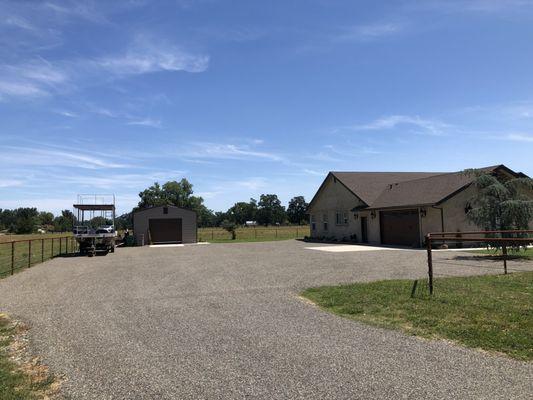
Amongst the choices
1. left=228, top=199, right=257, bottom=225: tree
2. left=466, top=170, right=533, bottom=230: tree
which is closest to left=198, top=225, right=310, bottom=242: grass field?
Answer: left=466, top=170, right=533, bottom=230: tree

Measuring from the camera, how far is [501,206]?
727 inches

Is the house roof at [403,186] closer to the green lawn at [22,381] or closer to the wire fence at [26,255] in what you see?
the wire fence at [26,255]

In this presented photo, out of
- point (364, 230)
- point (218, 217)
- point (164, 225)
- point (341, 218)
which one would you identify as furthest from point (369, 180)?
point (218, 217)

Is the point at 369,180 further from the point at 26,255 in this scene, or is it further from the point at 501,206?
the point at 26,255

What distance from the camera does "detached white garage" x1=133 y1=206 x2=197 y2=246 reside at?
3731cm

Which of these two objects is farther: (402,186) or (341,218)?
(341,218)

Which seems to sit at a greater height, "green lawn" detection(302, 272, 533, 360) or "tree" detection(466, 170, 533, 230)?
"tree" detection(466, 170, 533, 230)

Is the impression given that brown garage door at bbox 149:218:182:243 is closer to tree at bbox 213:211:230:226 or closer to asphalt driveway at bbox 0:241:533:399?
asphalt driveway at bbox 0:241:533:399

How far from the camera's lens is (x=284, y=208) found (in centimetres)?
14850

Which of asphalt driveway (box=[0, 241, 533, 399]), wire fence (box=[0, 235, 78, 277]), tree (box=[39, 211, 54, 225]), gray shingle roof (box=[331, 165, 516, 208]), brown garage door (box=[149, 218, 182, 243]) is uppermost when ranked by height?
tree (box=[39, 211, 54, 225])

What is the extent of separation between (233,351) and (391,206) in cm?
2338

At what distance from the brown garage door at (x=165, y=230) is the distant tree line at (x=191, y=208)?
4457 centimetres

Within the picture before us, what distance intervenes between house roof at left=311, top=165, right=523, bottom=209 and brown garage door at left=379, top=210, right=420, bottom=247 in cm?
71

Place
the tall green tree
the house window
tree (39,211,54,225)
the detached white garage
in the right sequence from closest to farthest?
the house window
the detached white garage
the tall green tree
tree (39,211,54,225)
